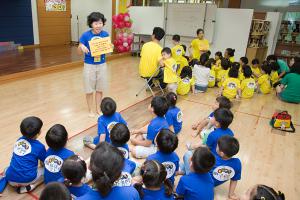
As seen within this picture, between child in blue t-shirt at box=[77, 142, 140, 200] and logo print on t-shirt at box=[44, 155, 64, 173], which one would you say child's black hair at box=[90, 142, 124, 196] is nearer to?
child in blue t-shirt at box=[77, 142, 140, 200]

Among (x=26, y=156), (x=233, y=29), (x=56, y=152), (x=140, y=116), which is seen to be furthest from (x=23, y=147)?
(x=233, y=29)

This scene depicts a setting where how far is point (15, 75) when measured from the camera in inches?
187

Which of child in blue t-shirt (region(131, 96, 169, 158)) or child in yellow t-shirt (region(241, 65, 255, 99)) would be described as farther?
child in yellow t-shirt (region(241, 65, 255, 99))

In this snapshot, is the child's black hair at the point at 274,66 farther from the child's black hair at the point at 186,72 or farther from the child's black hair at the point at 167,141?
the child's black hair at the point at 167,141

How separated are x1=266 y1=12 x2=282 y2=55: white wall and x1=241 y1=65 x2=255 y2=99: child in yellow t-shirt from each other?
10.7 ft

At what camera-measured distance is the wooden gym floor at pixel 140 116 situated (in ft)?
8.17

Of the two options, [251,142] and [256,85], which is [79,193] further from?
[256,85]

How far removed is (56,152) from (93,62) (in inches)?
62.4

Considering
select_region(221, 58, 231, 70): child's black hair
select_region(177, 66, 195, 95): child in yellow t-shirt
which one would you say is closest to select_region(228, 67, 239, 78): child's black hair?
select_region(221, 58, 231, 70): child's black hair

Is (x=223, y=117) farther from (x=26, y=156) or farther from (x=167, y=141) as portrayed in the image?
(x=26, y=156)

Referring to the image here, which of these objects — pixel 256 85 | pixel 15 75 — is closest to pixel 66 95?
pixel 15 75

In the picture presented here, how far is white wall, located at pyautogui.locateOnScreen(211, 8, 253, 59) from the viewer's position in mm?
6691

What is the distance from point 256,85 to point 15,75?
4778 mm

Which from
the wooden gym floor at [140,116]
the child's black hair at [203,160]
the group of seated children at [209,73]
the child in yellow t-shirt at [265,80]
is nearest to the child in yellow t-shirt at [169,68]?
the group of seated children at [209,73]
